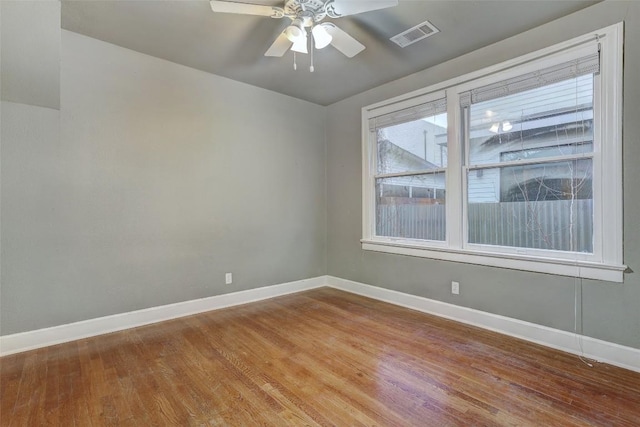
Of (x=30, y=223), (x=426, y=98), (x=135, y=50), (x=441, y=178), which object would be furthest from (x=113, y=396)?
(x=426, y=98)

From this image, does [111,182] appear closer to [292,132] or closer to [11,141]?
[11,141]

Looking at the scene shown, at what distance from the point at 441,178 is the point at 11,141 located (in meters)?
3.96

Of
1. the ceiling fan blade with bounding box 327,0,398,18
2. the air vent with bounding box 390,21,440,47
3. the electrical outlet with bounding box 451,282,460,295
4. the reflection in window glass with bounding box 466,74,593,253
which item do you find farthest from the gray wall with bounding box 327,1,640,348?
the ceiling fan blade with bounding box 327,0,398,18

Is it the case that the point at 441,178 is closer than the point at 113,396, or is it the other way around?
the point at 113,396

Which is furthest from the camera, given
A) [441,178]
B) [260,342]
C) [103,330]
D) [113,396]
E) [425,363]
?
[441,178]

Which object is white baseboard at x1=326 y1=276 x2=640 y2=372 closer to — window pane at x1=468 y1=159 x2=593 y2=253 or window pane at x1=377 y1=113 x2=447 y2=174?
window pane at x1=468 y1=159 x2=593 y2=253

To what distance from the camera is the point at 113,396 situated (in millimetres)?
1885

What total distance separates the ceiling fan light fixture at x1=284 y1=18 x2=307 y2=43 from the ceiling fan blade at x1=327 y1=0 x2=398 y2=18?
25 centimetres

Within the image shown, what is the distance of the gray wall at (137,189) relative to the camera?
2.50 metres

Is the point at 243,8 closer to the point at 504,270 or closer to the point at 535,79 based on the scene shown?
the point at 535,79

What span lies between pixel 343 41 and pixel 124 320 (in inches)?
127

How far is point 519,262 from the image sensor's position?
2684 mm

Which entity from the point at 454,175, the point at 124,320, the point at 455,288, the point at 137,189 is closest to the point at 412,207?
the point at 454,175

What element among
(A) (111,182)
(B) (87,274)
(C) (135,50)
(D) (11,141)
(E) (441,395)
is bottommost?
(E) (441,395)
